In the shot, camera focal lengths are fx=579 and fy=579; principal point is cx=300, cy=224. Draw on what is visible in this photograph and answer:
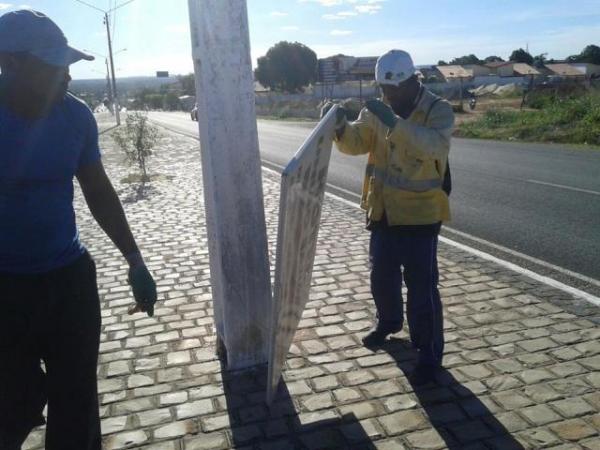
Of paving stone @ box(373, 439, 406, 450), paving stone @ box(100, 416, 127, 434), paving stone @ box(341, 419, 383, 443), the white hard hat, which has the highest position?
the white hard hat

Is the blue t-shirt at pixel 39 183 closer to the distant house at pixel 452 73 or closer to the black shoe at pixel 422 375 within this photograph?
the black shoe at pixel 422 375

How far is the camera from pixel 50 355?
2447 millimetres

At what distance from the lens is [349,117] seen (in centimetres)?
373

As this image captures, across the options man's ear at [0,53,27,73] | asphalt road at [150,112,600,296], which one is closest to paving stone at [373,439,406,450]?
man's ear at [0,53,27,73]

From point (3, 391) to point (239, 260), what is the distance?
5.29ft

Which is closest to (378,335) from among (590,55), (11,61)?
(11,61)

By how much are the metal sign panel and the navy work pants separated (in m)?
0.89

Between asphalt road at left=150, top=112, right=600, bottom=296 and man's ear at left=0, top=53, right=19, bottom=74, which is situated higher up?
man's ear at left=0, top=53, right=19, bottom=74

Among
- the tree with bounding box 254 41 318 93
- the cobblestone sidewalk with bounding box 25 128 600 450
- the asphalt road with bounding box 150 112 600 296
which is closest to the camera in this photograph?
the cobblestone sidewalk with bounding box 25 128 600 450

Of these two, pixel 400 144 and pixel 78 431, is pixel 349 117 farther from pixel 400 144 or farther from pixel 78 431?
pixel 78 431

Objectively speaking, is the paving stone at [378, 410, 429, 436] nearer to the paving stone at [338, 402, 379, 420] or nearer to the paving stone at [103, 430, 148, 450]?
the paving stone at [338, 402, 379, 420]

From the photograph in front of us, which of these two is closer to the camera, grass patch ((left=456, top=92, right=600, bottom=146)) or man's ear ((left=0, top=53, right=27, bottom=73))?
man's ear ((left=0, top=53, right=27, bottom=73))

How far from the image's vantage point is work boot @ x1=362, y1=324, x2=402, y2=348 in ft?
13.5

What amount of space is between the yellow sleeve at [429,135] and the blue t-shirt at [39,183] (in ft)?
5.38
